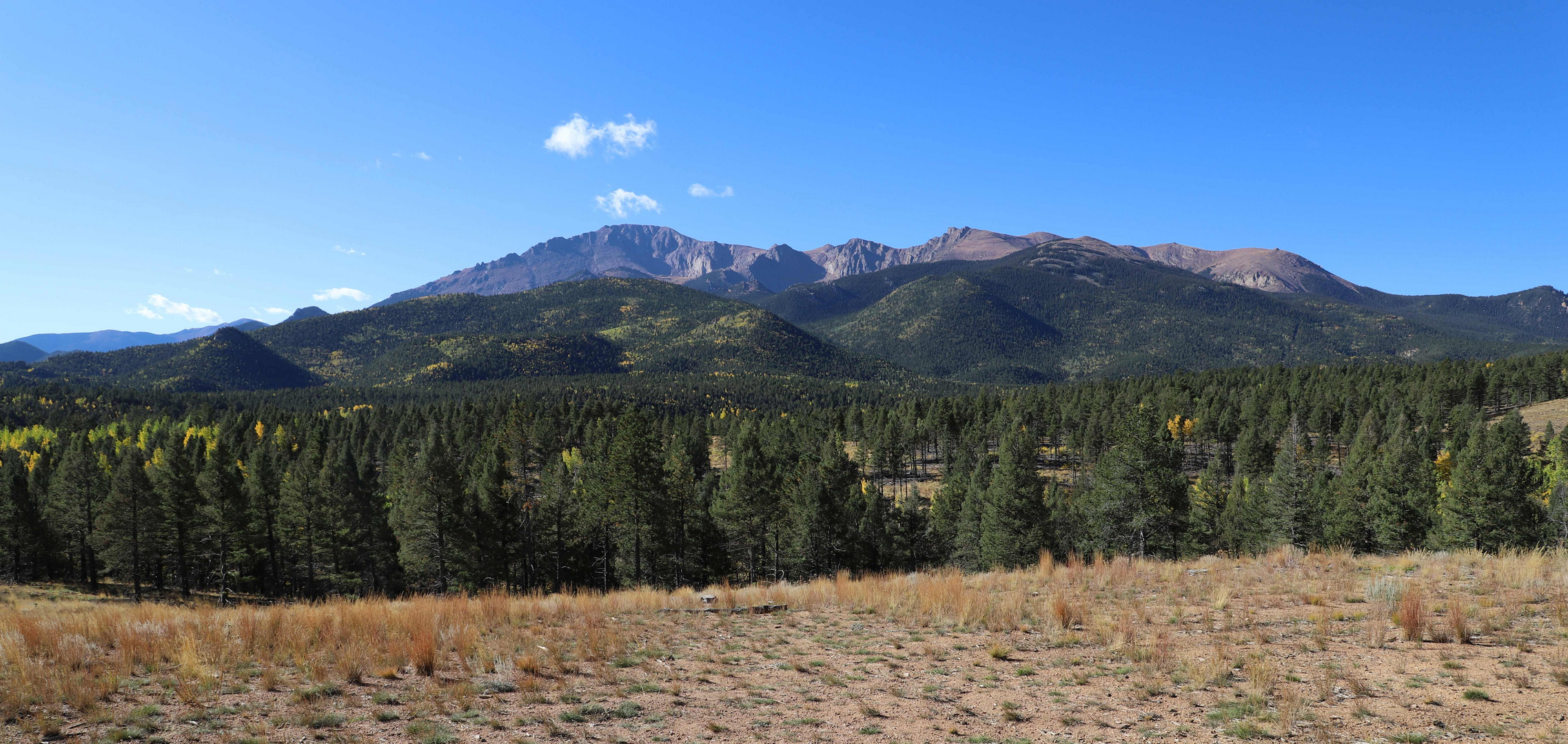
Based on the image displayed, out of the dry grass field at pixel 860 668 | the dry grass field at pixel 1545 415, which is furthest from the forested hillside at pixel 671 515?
the dry grass field at pixel 860 668

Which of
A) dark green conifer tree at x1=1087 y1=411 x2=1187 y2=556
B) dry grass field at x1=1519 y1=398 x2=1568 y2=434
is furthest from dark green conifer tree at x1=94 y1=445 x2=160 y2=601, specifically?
dry grass field at x1=1519 y1=398 x2=1568 y2=434

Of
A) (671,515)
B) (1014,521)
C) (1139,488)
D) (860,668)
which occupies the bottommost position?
(1014,521)

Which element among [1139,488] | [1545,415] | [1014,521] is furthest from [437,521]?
[1545,415]

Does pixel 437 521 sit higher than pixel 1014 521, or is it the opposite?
pixel 437 521

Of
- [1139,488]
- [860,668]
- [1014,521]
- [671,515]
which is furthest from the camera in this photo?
[1014,521]

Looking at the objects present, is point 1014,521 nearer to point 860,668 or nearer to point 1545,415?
point 860,668

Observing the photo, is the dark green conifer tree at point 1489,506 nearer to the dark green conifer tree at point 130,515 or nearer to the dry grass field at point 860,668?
the dry grass field at point 860,668

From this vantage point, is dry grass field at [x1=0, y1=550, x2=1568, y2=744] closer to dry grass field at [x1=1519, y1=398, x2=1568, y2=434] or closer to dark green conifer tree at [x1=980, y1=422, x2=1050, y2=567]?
dark green conifer tree at [x1=980, y1=422, x2=1050, y2=567]

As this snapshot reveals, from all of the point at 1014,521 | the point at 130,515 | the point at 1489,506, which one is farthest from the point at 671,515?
the point at 1489,506

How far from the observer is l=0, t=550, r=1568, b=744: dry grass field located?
730cm

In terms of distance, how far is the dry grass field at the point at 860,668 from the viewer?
287 inches

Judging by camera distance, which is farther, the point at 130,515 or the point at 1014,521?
the point at 1014,521

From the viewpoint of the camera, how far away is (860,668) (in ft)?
33.2

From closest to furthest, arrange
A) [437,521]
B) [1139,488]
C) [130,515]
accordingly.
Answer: [1139,488]
[437,521]
[130,515]
